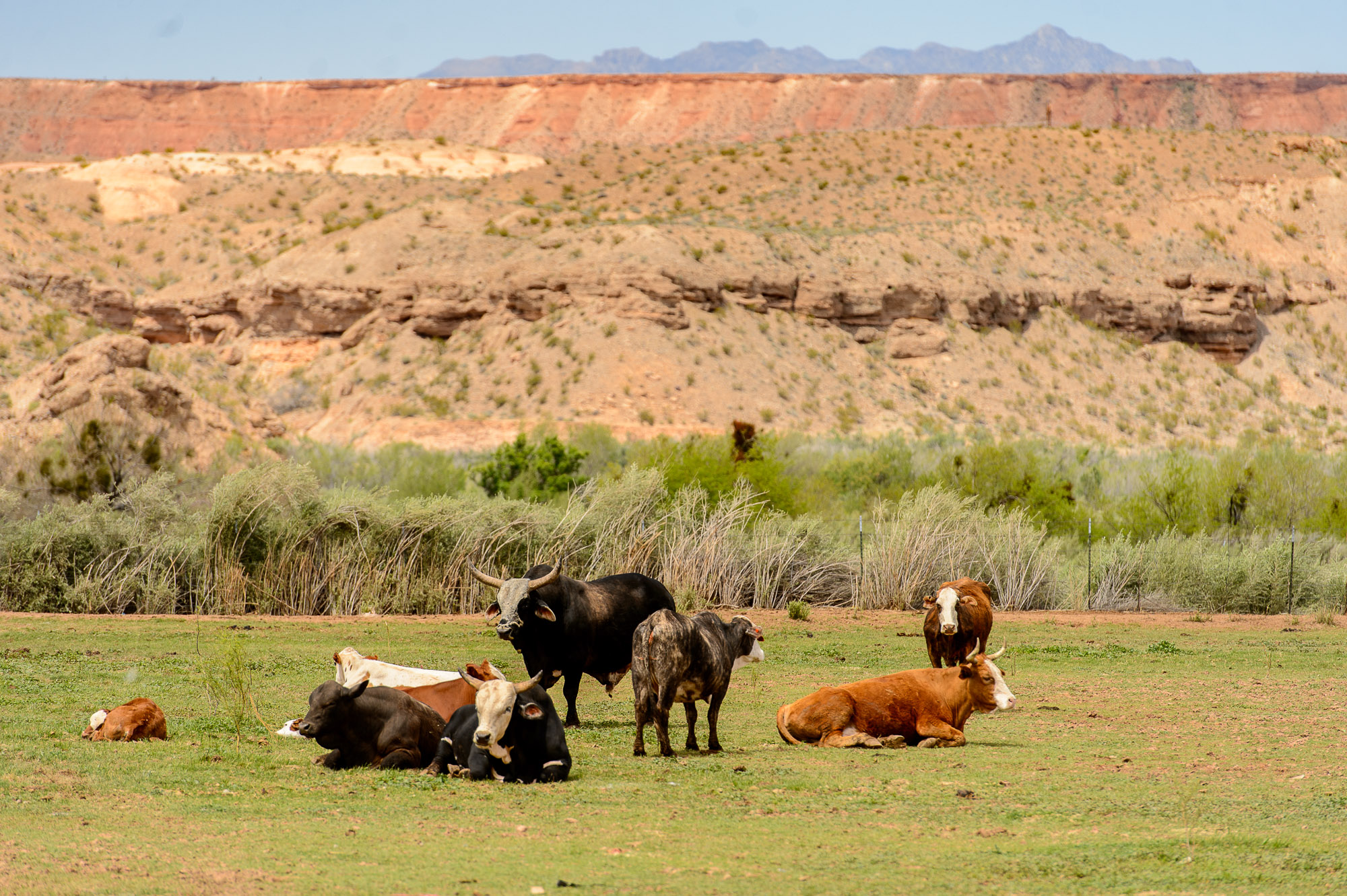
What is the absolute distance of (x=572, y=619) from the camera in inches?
450

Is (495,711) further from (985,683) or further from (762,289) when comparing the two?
(762,289)

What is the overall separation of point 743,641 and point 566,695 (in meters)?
1.78

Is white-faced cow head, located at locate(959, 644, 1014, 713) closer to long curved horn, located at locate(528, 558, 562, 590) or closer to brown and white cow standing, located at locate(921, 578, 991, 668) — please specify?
brown and white cow standing, located at locate(921, 578, 991, 668)

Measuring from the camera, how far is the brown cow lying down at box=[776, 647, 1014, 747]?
35.9ft

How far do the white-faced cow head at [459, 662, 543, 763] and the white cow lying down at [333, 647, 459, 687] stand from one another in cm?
169

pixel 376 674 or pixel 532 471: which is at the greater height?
pixel 376 674

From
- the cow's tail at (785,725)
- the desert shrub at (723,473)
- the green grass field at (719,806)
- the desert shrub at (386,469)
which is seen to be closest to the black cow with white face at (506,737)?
the green grass field at (719,806)

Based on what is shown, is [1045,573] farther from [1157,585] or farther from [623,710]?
[623,710]

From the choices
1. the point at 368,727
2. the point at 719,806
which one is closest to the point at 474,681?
the point at 368,727

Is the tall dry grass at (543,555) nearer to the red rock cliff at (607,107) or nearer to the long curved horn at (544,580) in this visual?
the long curved horn at (544,580)

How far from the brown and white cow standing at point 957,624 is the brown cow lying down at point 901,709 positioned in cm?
214

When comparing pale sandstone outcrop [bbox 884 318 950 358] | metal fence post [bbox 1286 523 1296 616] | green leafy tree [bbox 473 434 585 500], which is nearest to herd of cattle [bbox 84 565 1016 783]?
metal fence post [bbox 1286 523 1296 616]

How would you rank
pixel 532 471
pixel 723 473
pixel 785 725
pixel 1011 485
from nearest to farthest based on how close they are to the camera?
pixel 785 725 < pixel 723 473 < pixel 1011 485 < pixel 532 471

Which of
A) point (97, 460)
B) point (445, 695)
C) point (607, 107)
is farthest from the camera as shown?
point (607, 107)
